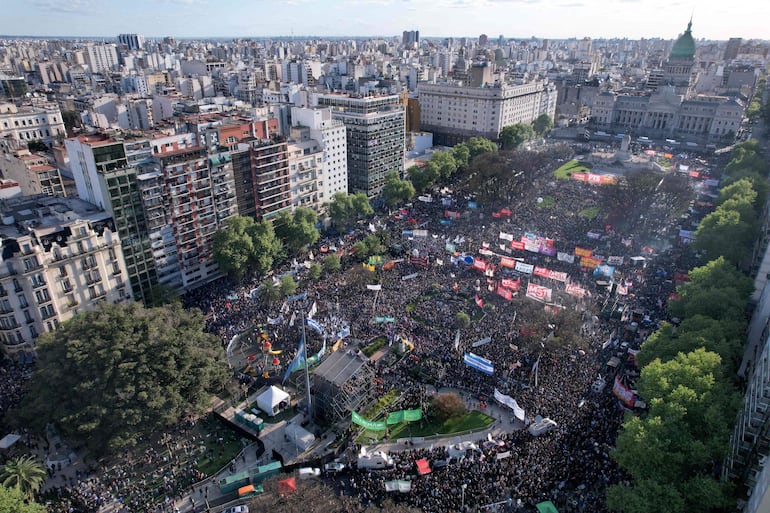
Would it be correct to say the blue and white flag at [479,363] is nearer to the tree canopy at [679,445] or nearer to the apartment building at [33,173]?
the tree canopy at [679,445]

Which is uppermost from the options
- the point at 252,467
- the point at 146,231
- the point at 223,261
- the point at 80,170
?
the point at 80,170

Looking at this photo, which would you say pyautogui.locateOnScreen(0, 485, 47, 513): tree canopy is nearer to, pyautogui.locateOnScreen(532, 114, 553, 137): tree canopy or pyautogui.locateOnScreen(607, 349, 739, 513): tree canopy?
pyautogui.locateOnScreen(607, 349, 739, 513): tree canopy

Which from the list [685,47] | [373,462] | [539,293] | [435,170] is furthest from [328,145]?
[685,47]

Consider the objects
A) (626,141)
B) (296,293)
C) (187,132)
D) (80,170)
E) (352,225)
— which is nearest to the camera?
(80,170)

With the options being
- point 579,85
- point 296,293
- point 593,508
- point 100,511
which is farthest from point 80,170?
point 579,85

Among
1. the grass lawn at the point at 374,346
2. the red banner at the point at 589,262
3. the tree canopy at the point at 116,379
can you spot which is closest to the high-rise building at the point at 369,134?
the red banner at the point at 589,262

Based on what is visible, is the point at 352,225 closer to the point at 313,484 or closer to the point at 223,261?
the point at 223,261

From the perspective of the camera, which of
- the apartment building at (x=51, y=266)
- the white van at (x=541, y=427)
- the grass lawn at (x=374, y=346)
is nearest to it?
the white van at (x=541, y=427)

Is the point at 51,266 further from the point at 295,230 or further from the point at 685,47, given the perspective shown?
the point at 685,47
